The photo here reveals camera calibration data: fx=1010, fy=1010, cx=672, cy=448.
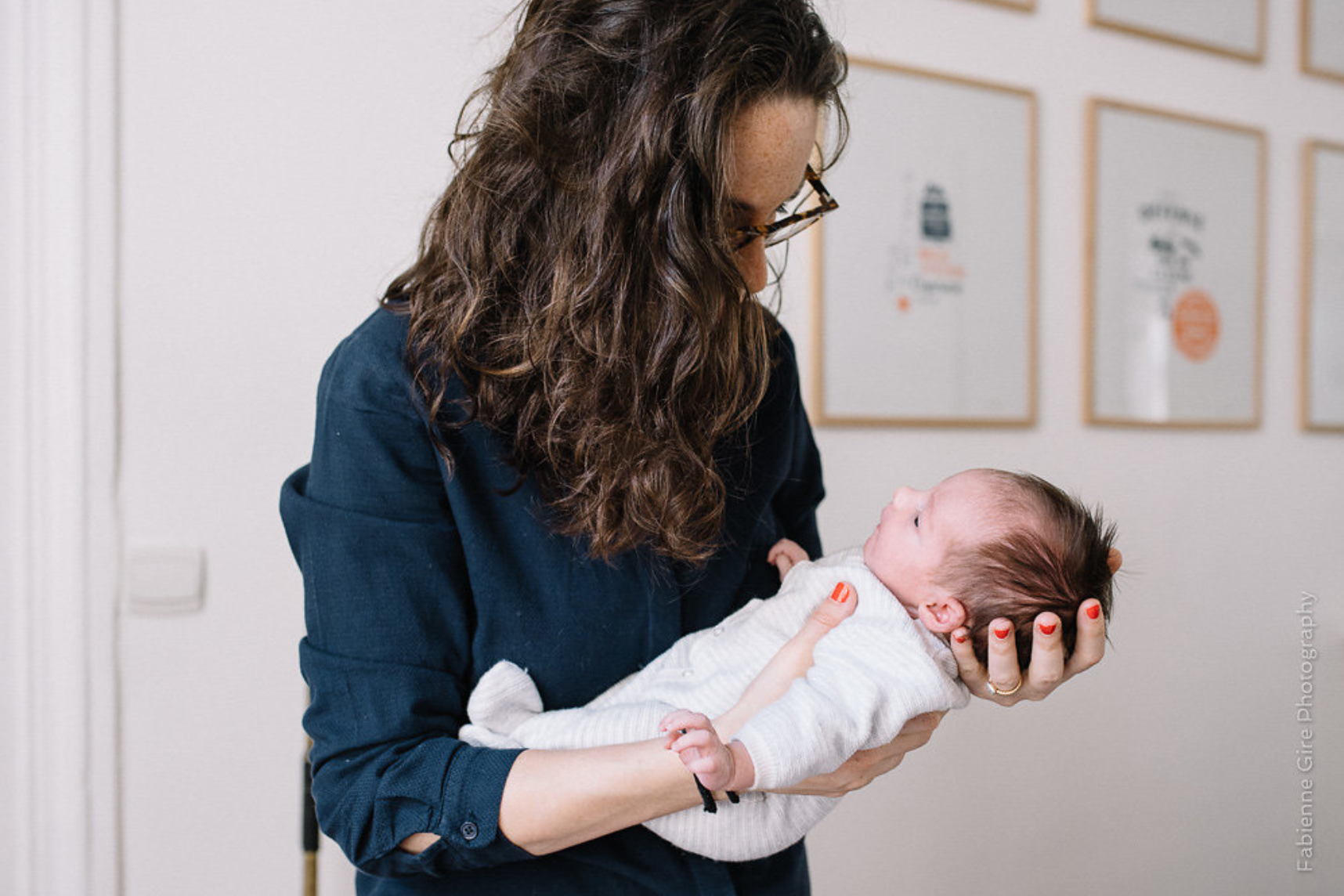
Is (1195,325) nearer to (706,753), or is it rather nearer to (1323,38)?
(1323,38)

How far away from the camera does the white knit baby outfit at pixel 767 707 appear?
A: 2.99 ft

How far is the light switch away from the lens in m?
1.60

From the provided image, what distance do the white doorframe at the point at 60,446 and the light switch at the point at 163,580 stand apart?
0.03 meters

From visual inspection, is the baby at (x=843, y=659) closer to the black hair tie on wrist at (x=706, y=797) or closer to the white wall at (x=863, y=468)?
the black hair tie on wrist at (x=706, y=797)

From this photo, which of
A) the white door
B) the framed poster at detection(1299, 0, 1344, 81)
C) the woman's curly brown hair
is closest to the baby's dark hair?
the woman's curly brown hair

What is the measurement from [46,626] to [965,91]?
205cm

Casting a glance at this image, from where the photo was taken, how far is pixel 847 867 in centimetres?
218

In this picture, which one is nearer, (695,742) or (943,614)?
(695,742)

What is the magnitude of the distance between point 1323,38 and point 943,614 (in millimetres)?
2564

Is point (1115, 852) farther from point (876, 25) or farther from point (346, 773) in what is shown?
point (346, 773)

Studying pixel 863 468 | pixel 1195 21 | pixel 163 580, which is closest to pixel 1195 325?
pixel 1195 21

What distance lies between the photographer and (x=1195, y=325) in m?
2.58

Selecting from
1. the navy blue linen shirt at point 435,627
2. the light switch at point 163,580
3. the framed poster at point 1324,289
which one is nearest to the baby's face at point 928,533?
the navy blue linen shirt at point 435,627

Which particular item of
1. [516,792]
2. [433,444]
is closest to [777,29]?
[433,444]
